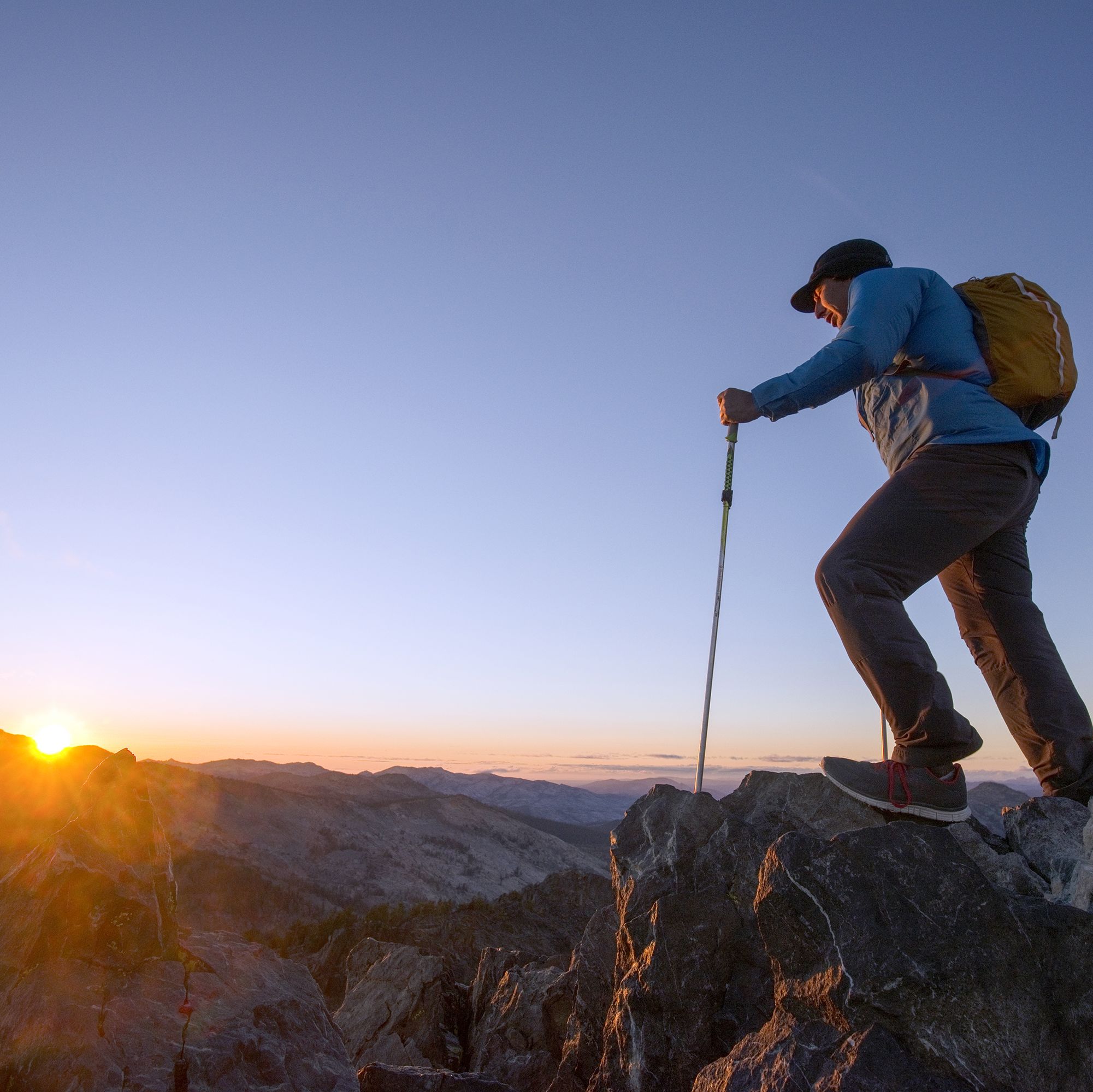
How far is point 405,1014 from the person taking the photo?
6.25 metres

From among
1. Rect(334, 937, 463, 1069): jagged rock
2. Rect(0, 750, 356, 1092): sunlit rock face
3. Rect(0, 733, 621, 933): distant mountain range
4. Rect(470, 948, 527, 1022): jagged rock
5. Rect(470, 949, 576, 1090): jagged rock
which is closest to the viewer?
Rect(0, 750, 356, 1092): sunlit rock face

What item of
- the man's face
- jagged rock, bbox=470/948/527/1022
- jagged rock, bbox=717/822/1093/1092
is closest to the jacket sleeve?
the man's face

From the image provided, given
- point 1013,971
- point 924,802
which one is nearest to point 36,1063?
point 1013,971

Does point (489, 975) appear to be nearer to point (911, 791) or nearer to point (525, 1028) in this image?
Answer: point (525, 1028)

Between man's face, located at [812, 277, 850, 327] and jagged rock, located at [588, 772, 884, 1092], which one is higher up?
man's face, located at [812, 277, 850, 327]

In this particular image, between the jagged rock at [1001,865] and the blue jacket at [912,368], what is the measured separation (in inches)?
75.8

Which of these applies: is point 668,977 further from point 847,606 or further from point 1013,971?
point 847,606

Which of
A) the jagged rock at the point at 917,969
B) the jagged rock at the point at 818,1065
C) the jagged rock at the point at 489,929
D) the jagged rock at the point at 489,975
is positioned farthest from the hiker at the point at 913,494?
the jagged rock at the point at 489,929

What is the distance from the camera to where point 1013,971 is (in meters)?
2.40

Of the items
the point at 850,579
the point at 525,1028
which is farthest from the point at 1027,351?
the point at 525,1028

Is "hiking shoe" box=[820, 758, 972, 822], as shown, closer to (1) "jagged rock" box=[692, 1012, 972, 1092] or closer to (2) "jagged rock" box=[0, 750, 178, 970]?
(1) "jagged rock" box=[692, 1012, 972, 1092]

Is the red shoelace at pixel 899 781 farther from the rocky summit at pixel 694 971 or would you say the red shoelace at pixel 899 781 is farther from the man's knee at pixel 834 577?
the man's knee at pixel 834 577

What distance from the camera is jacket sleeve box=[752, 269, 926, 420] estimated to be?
363 centimetres

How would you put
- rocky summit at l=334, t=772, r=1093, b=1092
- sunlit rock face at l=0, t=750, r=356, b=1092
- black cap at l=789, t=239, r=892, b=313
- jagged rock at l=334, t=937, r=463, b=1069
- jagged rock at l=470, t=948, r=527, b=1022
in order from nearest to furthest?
rocky summit at l=334, t=772, r=1093, b=1092, sunlit rock face at l=0, t=750, r=356, b=1092, black cap at l=789, t=239, r=892, b=313, jagged rock at l=334, t=937, r=463, b=1069, jagged rock at l=470, t=948, r=527, b=1022
